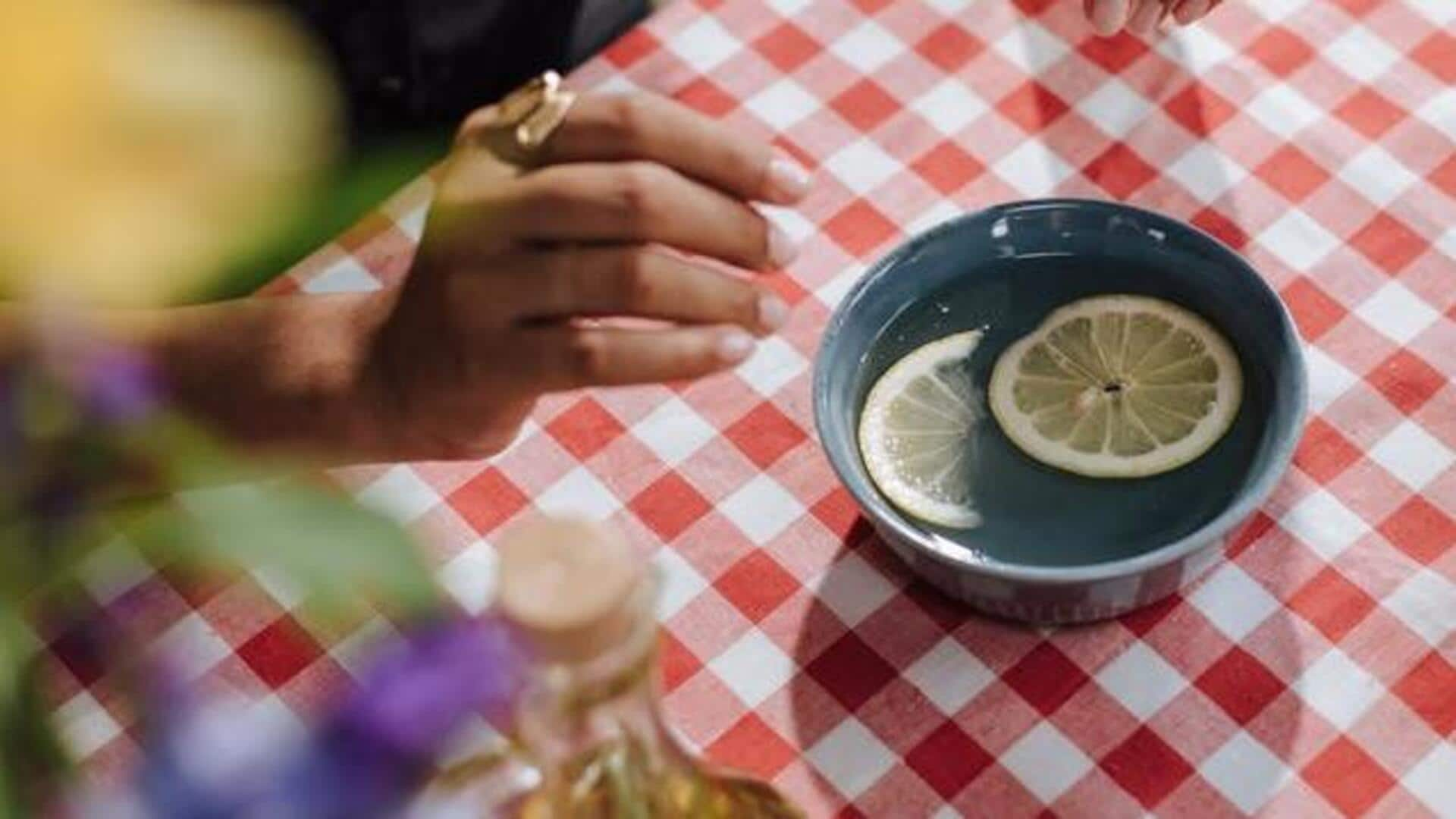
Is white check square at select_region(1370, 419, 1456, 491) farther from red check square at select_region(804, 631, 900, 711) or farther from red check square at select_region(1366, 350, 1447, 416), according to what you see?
red check square at select_region(804, 631, 900, 711)

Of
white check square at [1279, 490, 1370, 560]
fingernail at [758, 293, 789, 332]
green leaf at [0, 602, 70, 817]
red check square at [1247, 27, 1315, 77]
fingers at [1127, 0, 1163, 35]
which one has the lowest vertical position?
white check square at [1279, 490, 1370, 560]

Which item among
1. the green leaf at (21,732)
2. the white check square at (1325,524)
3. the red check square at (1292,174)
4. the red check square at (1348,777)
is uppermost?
the green leaf at (21,732)

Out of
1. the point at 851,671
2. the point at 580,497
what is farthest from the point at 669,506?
the point at 851,671

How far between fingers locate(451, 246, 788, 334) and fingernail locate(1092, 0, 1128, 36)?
453mm

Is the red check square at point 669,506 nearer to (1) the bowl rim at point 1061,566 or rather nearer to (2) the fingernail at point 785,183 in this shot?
(1) the bowl rim at point 1061,566

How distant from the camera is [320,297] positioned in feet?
3.72

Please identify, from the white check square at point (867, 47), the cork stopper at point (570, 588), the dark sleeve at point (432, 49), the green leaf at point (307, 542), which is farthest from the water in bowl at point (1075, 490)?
the green leaf at point (307, 542)

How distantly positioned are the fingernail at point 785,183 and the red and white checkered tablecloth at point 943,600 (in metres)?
0.24

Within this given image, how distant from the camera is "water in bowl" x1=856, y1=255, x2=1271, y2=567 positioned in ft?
3.55

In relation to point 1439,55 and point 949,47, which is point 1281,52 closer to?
point 1439,55

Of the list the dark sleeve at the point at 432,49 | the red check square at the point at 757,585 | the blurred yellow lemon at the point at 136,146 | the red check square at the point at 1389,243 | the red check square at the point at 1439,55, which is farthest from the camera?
the dark sleeve at the point at 432,49

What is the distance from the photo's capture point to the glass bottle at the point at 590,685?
2.03ft

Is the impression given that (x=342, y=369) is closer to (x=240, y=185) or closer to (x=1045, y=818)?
(x=1045, y=818)

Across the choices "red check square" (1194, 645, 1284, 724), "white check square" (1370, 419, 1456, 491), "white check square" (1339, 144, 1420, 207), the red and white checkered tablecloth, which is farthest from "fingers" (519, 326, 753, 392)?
"white check square" (1339, 144, 1420, 207)
